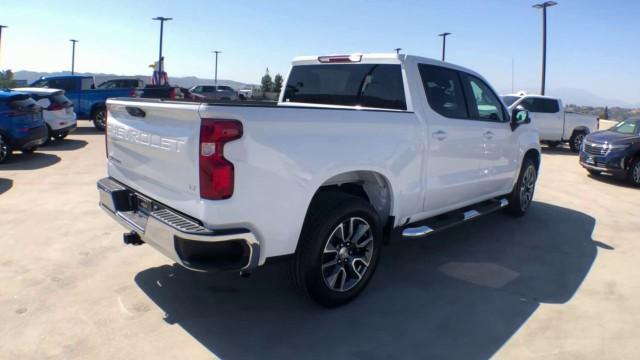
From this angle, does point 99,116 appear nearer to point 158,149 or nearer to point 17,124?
point 17,124

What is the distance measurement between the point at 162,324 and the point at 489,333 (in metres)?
2.36

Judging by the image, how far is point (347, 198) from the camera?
3680 mm

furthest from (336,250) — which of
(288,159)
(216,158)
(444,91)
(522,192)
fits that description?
(522,192)

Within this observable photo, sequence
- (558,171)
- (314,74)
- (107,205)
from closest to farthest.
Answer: (107,205) < (314,74) < (558,171)

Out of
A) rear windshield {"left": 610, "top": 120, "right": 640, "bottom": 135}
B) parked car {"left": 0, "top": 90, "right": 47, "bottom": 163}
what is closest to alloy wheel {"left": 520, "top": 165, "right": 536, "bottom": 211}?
rear windshield {"left": 610, "top": 120, "right": 640, "bottom": 135}

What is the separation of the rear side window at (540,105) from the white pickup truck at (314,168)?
11294mm

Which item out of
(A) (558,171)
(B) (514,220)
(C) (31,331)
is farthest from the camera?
(A) (558,171)

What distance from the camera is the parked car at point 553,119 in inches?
620

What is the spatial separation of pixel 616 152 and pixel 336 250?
9092 mm

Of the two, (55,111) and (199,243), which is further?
(55,111)

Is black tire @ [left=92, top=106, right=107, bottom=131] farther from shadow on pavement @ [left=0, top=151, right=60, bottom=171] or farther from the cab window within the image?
the cab window

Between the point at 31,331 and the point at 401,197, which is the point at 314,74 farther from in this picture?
the point at 31,331

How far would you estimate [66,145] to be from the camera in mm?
12867

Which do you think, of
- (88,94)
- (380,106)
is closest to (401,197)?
(380,106)
